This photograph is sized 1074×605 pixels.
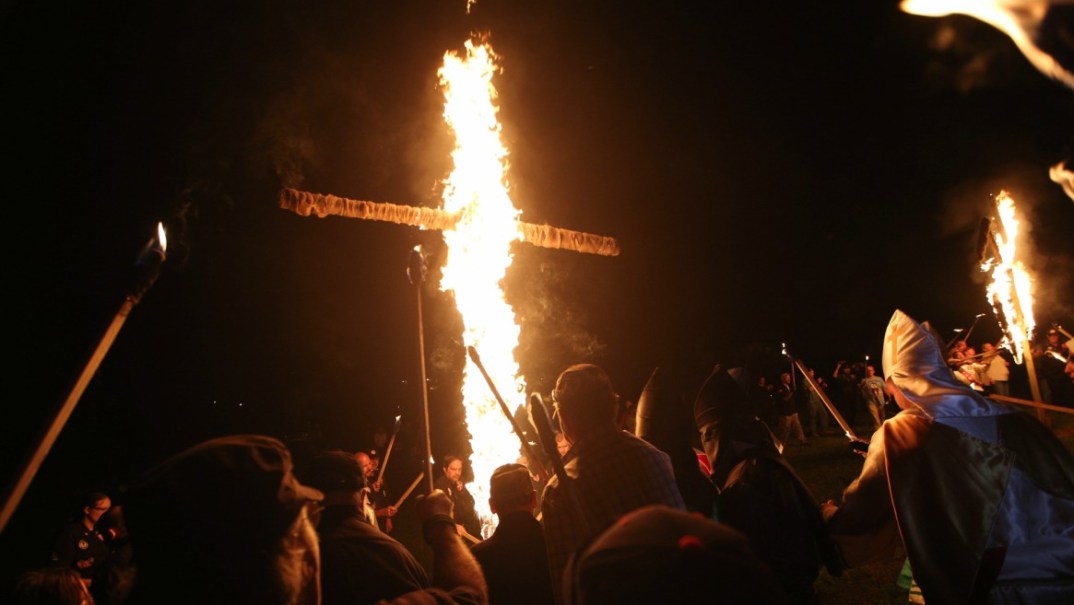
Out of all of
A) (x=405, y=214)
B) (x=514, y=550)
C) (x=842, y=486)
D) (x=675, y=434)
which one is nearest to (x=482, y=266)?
(x=405, y=214)

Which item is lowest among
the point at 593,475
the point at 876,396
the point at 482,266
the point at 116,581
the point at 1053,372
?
the point at 116,581

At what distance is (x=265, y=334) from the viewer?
19484 mm

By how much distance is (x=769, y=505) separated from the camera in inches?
147

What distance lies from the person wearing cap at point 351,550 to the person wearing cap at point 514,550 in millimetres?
432

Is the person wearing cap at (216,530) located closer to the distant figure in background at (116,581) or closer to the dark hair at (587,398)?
the distant figure in background at (116,581)

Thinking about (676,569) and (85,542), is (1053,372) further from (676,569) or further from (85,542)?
(85,542)

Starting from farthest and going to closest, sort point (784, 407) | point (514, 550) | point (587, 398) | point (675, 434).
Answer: point (784, 407)
point (675, 434)
point (587, 398)
point (514, 550)

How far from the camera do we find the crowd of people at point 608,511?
178cm

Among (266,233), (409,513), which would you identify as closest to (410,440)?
(409,513)

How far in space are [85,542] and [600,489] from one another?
7.68m

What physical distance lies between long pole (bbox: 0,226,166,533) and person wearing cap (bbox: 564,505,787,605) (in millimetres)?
1563

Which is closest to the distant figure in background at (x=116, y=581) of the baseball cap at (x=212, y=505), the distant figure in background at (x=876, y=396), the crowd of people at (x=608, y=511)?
the crowd of people at (x=608, y=511)

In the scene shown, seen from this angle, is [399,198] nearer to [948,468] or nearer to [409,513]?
[409,513]

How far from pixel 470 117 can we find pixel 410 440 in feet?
54.3
